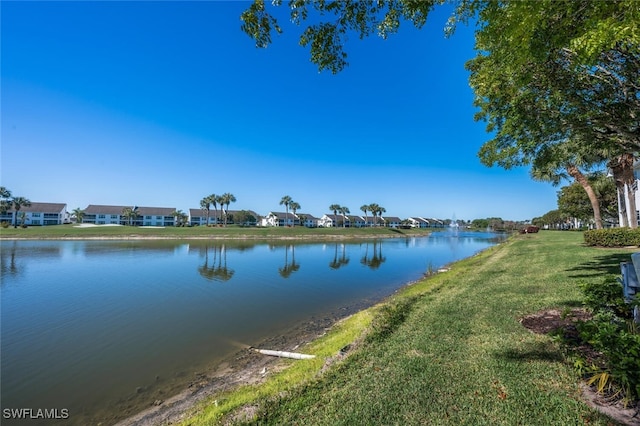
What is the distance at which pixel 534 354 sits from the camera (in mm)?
4656

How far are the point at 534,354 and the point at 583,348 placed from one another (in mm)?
699

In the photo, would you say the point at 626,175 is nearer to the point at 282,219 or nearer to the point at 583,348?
the point at 583,348

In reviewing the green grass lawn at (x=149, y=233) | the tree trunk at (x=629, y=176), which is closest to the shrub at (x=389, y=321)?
the tree trunk at (x=629, y=176)

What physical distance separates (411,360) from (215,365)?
5502 millimetres

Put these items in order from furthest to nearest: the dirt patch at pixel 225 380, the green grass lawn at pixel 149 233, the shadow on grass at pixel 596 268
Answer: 1. the green grass lawn at pixel 149 233
2. the shadow on grass at pixel 596 268
3. the dirt patch at pixel 225 380

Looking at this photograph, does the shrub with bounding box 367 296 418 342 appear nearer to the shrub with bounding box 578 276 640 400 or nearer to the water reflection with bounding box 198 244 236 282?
the shrub with bounding box 578 276 640 400

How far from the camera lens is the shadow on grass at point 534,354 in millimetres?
4492

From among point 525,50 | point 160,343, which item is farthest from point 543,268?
point 160,343

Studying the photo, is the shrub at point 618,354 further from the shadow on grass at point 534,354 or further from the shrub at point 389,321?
the shrub at point 389,321

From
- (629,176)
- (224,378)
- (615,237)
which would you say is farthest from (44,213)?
(629,176)

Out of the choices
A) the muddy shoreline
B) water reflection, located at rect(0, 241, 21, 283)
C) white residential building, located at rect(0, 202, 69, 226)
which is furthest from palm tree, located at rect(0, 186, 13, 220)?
the muddy shoreline

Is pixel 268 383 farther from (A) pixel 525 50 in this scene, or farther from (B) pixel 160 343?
(A) pixel 525 50

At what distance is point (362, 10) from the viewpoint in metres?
4.82

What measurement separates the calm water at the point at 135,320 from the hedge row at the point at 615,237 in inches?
489
